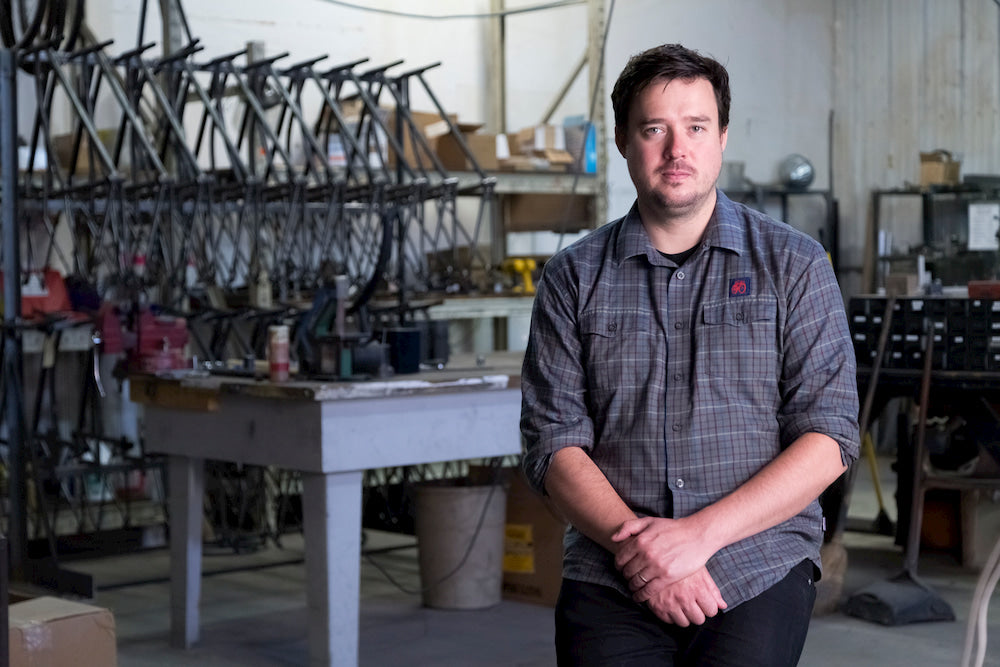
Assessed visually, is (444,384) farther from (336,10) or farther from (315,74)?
(336,10)

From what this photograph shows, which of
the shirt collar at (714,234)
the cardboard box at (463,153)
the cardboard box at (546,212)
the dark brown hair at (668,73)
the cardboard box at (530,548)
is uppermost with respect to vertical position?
the cardboard box at (463,153)

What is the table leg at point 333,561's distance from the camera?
3.01m

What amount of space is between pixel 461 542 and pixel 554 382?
219cm

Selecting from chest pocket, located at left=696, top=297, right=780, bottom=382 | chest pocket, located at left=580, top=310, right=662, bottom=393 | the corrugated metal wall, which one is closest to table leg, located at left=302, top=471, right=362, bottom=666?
chest pocket, located at left=580, top=310, right=662, bottom=393

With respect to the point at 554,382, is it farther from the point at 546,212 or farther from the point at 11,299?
the point at 546,212

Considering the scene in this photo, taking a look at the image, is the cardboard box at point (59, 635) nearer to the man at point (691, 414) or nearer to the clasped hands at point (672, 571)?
the man at point (691, 414)

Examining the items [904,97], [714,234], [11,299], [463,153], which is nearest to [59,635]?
[714,234]

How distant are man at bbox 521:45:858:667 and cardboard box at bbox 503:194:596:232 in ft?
15.8

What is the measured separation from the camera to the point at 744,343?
1.61 metres

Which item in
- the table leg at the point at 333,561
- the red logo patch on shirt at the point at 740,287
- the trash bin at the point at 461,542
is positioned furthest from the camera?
the trash bin at the point at 461,542

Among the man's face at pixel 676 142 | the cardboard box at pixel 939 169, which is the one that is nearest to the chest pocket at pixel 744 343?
the man's face at pixel 676 142

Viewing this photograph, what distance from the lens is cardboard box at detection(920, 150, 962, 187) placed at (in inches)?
294

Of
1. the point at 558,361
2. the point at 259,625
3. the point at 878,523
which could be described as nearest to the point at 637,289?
the point at 558,361

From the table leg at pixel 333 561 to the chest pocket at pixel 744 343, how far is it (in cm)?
158
